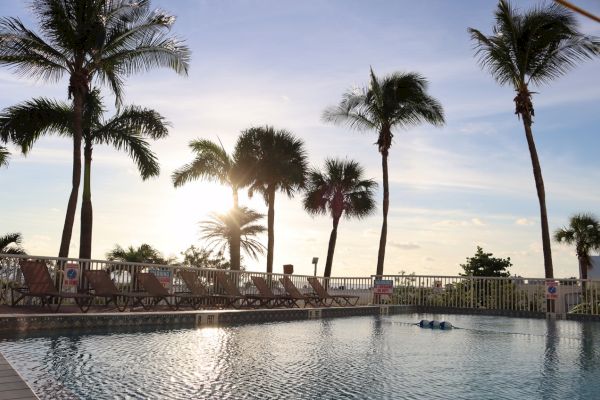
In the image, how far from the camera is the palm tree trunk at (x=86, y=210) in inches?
725

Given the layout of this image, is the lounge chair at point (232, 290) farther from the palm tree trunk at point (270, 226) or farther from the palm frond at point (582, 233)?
the palm frond at point (582, 233)

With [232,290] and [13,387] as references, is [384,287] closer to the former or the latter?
[232,290]

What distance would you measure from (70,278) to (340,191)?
60.9 feet

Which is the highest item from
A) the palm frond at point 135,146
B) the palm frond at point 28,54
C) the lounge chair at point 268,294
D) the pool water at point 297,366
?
the palm frond at point 28,54

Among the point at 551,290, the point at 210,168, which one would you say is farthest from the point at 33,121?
the point at 551,290

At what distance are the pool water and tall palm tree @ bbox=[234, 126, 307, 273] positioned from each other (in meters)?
15.5

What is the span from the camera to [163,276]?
14.0 meters

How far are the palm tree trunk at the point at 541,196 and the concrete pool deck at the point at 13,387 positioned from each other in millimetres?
18409

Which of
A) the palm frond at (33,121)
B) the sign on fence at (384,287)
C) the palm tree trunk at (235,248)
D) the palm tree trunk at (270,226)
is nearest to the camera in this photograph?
the palm frond at (33,121)

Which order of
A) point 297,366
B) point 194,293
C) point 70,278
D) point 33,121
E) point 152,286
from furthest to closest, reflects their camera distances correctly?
1. point 33,121
2. point 194,293
3. point 152,286
4. point 70,278
5. point 297,366

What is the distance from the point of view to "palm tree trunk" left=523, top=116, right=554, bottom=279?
19.9 m

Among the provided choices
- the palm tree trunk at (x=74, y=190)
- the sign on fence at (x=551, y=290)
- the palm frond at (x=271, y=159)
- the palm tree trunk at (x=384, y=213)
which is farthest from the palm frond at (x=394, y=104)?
the palm tree trunk at (x=74, y=190)

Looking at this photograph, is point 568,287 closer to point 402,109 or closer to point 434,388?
point 402,109

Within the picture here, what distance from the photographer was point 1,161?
20.3 meters
